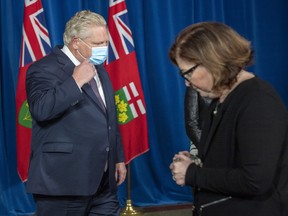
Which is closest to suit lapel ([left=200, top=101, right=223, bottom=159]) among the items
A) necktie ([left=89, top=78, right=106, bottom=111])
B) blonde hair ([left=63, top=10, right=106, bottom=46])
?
necktie ([left=89, top=78, right=106, bottom=111])

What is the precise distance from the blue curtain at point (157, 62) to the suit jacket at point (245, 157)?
9.03ft

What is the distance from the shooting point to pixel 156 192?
14.2 feet

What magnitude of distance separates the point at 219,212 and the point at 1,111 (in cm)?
284

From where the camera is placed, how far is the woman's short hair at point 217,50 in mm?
1260

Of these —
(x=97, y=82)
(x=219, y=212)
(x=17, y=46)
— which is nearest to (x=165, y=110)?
(x=17, y=46)

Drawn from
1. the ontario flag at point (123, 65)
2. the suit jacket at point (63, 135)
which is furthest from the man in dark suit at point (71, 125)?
the ontario flag at point (123, 65)

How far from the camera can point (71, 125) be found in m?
2.09

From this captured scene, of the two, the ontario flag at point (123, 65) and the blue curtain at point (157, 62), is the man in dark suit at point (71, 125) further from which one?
the blue curtain at point (157, 62)

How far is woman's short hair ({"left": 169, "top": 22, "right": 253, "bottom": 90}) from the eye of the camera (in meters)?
1.26

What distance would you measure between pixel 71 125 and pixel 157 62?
7.28ft

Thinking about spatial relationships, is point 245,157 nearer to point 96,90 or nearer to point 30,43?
point 96,90

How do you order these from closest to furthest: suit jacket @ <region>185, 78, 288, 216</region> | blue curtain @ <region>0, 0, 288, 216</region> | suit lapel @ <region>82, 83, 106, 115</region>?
suit jacket @ <region>185, 78, 288, 216</region>
suit lapel @ <region>82, 83, 106, 115</region>
blue curtain @ <region>0, 0, 288, 216</region>

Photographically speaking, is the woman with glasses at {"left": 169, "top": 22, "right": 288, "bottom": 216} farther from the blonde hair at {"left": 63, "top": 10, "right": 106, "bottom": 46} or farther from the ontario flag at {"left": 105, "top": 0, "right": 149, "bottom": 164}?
the ontario flag at {"left": 105, "top": 0, "right": 149, "bottom": 164}

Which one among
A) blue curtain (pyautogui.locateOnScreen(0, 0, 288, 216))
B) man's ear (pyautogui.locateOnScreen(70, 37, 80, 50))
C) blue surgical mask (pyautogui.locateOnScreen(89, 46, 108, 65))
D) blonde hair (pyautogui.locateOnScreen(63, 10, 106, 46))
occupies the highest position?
blonde hair (pyautogui.locateOnScreen(63, 10, 106, 46))
